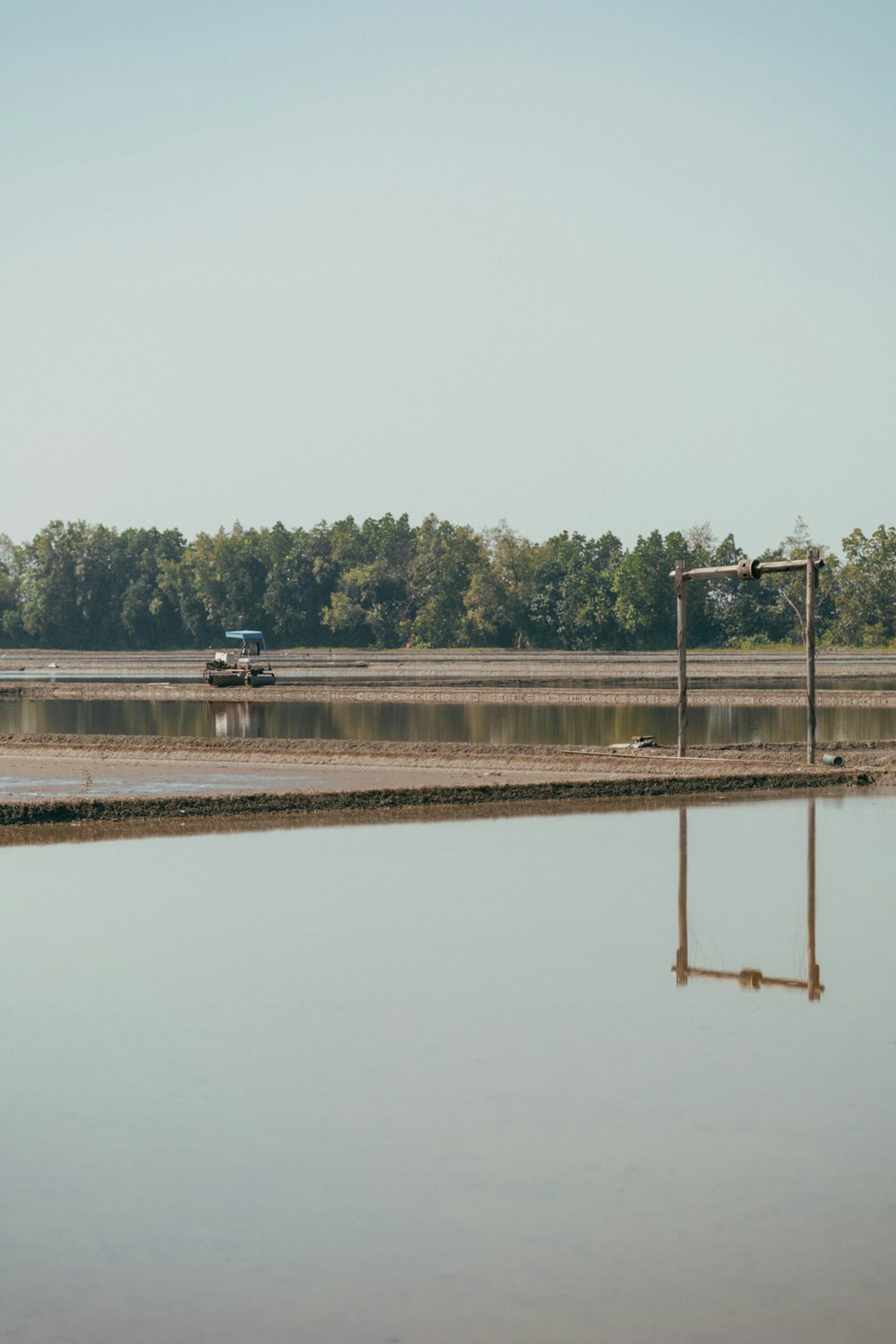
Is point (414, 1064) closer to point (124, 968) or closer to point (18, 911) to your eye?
point (124, 968)

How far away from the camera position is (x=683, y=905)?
17.7 meters

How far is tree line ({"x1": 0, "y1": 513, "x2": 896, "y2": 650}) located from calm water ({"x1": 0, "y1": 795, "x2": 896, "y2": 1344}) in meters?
88.2

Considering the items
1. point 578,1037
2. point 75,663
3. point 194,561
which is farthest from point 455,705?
point 194,561

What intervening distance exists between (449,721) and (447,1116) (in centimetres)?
4081

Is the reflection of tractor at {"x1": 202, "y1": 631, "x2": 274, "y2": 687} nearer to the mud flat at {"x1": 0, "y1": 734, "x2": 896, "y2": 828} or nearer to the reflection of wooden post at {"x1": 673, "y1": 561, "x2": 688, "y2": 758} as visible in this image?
the mud flat at {"x1": 0, "y1": 734, "x2": 896, "y2": 828}

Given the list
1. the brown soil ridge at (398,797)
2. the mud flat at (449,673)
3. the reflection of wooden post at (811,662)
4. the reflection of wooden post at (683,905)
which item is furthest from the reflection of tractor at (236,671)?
the reflection of wooden post at (683,905)

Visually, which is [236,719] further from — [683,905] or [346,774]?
[683,905]

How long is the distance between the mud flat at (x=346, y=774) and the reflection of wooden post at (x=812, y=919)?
555cm

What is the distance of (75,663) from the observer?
124500 millimetres

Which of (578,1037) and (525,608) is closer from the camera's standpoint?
(578,1037)

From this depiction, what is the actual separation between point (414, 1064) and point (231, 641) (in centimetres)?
15458

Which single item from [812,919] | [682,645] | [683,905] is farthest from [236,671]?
[812,919]

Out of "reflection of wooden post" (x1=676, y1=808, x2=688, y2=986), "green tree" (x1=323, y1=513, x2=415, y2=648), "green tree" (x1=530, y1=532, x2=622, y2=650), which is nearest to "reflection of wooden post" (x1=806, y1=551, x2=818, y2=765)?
"reflection of wooden post" (x1=676, y1=808, x2=688, y2=986)

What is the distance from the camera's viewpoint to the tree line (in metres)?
122
